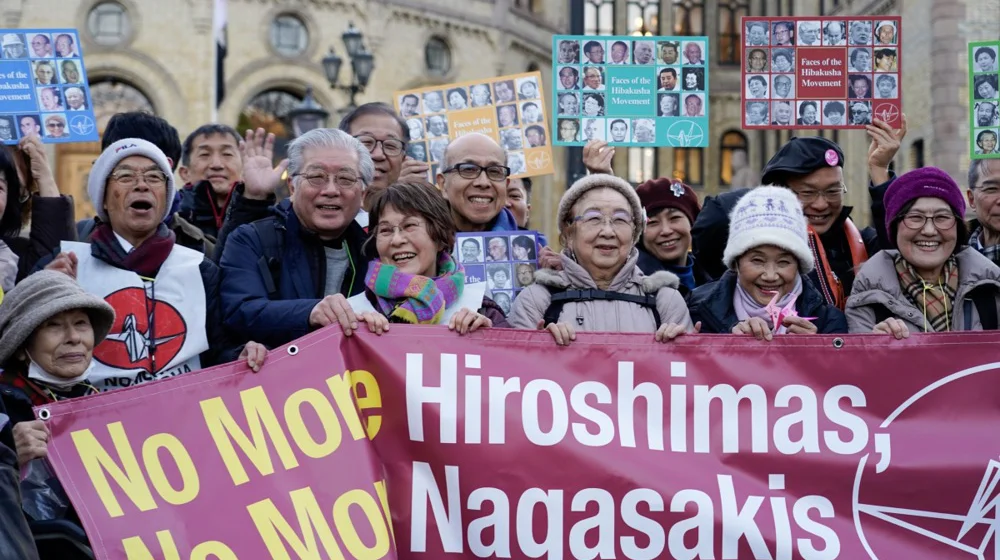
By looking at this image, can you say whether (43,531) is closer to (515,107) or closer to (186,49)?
(515,107)

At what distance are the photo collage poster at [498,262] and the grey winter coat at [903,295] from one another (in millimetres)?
1386

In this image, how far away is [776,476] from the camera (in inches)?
191

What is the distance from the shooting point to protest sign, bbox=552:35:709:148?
325 inches

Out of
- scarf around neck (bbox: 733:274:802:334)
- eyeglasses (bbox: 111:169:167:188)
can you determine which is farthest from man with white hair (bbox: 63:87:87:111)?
scarf around neck (bbox: 733:274:802:334)

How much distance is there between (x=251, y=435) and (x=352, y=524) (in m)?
0.50

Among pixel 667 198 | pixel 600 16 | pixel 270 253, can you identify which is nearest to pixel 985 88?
pixel 667 198

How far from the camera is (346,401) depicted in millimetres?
4883

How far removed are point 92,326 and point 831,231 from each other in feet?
11.1

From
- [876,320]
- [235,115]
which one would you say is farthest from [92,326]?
[235,115]

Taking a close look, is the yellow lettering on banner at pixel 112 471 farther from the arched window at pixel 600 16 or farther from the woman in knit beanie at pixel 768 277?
the arched window at pixel 600 16

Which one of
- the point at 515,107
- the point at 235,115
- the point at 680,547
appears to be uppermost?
the point at 235,115

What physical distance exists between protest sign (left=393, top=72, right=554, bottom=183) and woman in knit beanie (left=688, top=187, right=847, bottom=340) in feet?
11.2

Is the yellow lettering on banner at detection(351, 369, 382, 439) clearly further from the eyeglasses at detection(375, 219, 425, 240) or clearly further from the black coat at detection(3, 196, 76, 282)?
the black coat at detection(3, 196, 76, 282)

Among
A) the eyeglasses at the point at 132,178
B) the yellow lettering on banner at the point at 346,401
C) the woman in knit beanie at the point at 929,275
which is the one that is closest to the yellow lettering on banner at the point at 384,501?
the yellow lettering on banner at the point at 346,401
